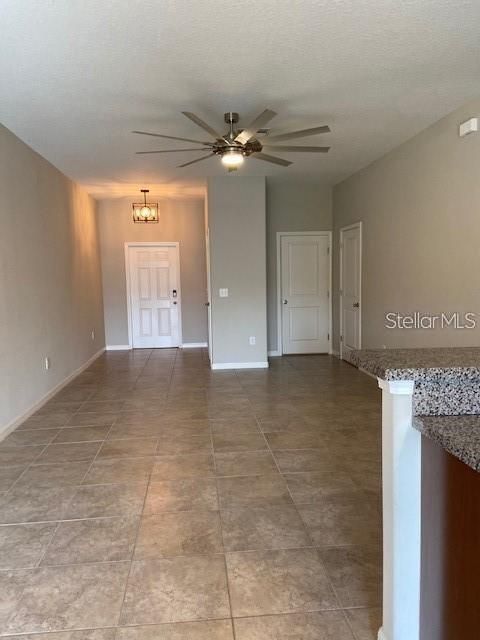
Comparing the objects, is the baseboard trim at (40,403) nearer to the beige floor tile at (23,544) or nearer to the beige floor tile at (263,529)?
the beige floor tile at (23,544)

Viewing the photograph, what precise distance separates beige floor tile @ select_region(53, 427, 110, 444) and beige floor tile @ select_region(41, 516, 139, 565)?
1.30 m

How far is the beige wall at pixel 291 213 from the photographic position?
22.3 feet

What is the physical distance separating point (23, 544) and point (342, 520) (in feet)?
5.33

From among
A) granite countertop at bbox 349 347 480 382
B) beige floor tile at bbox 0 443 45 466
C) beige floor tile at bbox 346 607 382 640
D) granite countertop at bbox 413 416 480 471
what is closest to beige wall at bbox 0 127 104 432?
beige floor tile at bbox 0 443 45 466

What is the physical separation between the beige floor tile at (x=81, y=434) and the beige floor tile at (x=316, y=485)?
1.70 m

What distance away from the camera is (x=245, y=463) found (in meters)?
3.07

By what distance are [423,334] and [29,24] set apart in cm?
389

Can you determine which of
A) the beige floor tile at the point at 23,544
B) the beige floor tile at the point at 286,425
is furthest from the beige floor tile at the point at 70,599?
the beige floor tile at the point at 286,425

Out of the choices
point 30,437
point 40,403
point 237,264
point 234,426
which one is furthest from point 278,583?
point 237,264

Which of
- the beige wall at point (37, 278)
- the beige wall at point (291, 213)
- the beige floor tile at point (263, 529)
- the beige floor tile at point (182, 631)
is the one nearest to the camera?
the beige floor tile at point (182, 631)

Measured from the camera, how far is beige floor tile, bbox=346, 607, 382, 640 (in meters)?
1.59

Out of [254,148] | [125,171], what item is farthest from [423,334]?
[125,171]

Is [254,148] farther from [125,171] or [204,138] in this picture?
[125,171]

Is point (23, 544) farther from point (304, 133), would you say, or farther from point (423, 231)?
point (423, 231)
